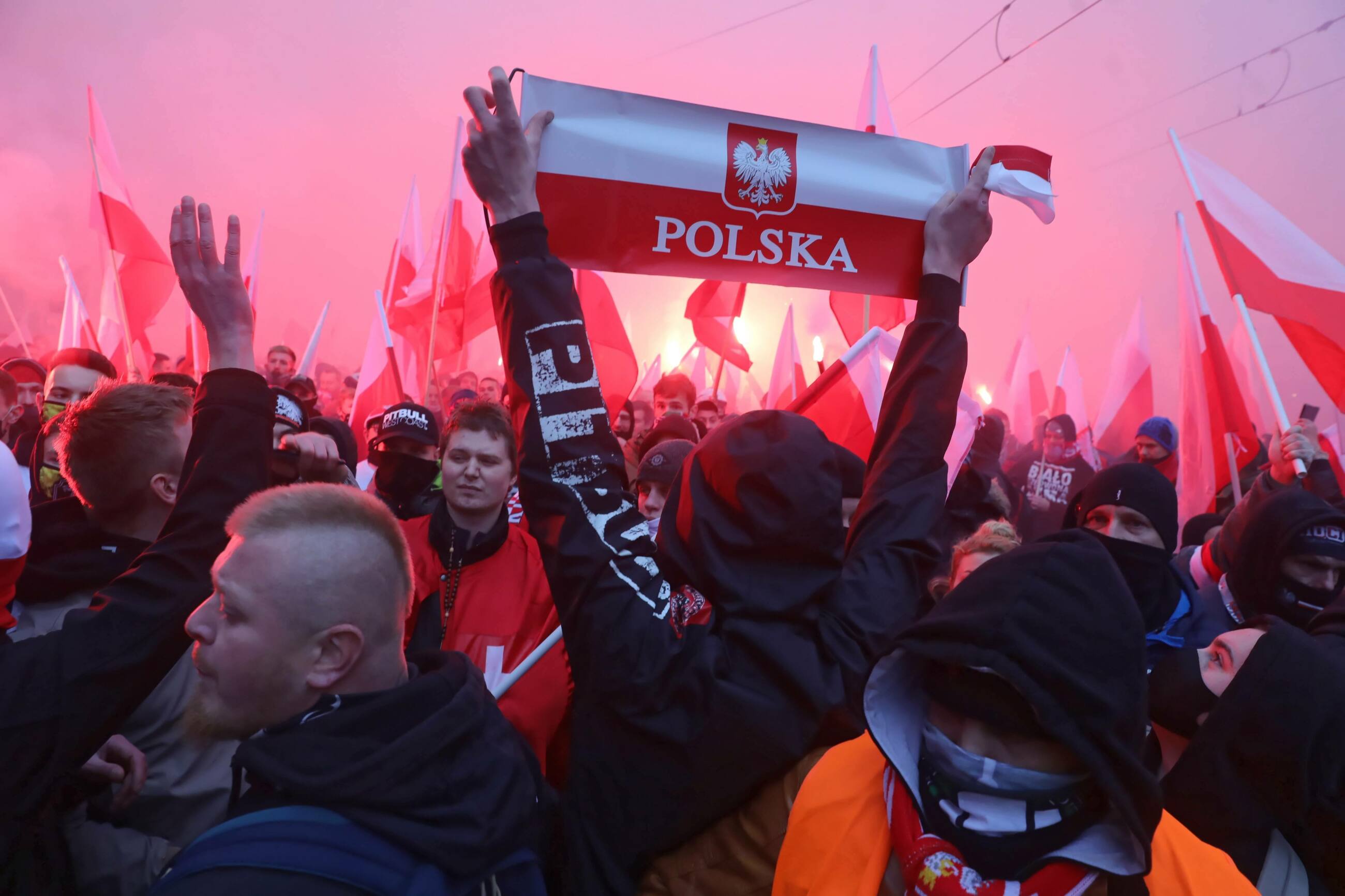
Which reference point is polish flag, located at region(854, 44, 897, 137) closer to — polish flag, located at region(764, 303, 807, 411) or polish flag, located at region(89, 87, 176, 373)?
polish flag, located at region(764, 303, 807, 411)

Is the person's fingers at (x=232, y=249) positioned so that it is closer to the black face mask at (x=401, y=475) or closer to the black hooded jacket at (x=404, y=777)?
the black hooded jacket at (x=404, y=777)

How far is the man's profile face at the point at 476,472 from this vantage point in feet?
10.2

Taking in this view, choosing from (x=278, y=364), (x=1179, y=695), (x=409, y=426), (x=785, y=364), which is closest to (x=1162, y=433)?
(x=785, y=364)

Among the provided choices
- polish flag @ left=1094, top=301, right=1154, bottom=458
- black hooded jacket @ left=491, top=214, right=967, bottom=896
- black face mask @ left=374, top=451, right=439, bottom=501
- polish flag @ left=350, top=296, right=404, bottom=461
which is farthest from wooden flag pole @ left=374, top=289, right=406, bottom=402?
polish flag @ left=1094, top=301, right=1154, bottom=458

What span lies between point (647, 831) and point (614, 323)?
450cm

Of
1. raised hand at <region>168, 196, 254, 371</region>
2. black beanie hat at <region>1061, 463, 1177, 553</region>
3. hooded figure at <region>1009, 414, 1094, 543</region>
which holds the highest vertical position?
raised hand at <region>168, 196, 254, 371</region>

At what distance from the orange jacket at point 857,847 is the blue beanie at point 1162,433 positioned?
201 inches

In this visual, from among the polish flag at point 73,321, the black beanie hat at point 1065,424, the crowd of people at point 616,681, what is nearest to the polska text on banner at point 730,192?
the crowd of people at point 616,681

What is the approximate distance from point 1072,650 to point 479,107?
1.52 m

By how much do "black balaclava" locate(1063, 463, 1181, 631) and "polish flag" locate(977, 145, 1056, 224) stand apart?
119 cm

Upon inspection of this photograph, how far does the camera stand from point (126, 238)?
6262mm

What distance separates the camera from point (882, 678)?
5.17 ft

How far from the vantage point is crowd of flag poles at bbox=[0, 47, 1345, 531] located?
13.6 feet

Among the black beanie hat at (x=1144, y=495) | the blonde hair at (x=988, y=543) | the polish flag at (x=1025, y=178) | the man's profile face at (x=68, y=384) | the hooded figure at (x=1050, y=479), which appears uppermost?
the polish flag at (x=1025, y=178)
